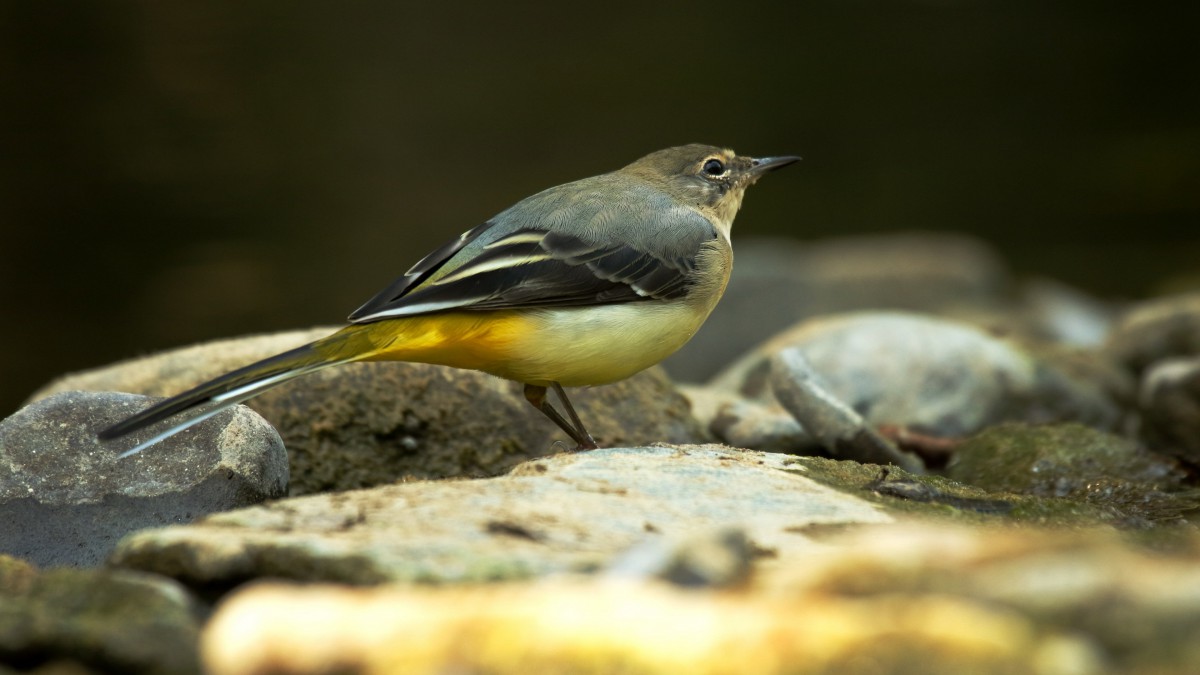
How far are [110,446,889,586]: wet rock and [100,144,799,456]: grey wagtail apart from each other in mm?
869

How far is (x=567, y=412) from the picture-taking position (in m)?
6.14

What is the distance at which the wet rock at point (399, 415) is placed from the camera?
6.46 metres

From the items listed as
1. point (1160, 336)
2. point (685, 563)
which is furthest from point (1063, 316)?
point (685, 563)

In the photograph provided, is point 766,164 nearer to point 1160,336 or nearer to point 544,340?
point 544,340

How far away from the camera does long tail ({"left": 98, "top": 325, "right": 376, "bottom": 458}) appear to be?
445cm

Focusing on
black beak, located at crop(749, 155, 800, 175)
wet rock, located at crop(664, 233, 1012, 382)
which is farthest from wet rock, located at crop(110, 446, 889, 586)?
wet rock, located at crop(664, 233, 1012, 382)

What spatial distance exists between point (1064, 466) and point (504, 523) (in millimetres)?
3348

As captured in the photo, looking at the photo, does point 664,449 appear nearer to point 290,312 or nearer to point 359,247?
point 290,312

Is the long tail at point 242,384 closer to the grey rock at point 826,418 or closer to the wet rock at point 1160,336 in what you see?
the grey rock at point 826,418

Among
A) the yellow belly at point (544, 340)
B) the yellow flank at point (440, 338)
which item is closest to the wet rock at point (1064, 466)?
the yellow belly at point (544, 340)

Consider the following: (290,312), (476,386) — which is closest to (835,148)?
(290,312)

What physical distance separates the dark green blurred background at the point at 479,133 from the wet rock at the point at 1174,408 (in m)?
8.48

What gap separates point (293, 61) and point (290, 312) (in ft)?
19.8

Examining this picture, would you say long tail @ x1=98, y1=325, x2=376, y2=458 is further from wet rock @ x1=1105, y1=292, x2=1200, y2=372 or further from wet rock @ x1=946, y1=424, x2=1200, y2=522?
wet rock @ x1=1105, y1=292, x2=1200, y2=372
